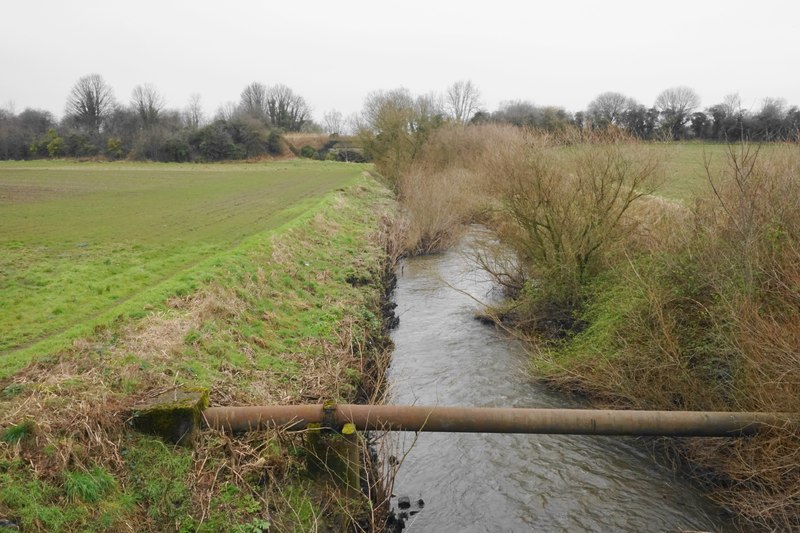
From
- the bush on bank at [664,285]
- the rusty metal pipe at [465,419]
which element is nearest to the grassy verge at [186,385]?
the rusty metal pipe at [465,419]

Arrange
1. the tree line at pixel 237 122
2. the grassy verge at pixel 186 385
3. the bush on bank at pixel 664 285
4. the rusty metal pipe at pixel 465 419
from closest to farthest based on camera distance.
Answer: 1. the grassy verge at pixel 186 385
2. the rusty metal pipe at pixel 465 419
3. the bush on bank at pixel 664 285
4. the tree line at pixel 237 122

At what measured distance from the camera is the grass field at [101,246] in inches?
403

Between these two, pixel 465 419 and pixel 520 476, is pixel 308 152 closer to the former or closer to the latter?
pixel 520 476

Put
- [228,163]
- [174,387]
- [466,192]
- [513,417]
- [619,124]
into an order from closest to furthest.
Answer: [513,417]
[174,387]
[619,124]
[466,192]
[228,163]

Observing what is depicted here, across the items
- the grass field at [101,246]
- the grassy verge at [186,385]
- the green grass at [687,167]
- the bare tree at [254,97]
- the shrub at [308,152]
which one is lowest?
the grassy verge at [186,385]

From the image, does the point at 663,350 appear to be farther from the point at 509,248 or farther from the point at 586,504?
the point at 509,248

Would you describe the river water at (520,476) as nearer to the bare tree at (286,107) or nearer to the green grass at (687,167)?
the green grass at (687,167)

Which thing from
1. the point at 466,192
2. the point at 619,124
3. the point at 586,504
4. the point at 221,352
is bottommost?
the point at 586,504

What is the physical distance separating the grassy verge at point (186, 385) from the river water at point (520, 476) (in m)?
1.43

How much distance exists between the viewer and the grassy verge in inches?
227

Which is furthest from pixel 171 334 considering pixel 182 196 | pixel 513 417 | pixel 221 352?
pixel 182 196

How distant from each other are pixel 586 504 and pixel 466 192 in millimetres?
18650

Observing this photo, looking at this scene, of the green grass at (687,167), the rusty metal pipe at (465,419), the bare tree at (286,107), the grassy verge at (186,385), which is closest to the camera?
the grassy verge at (186,385)

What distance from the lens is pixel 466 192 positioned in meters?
25.2
